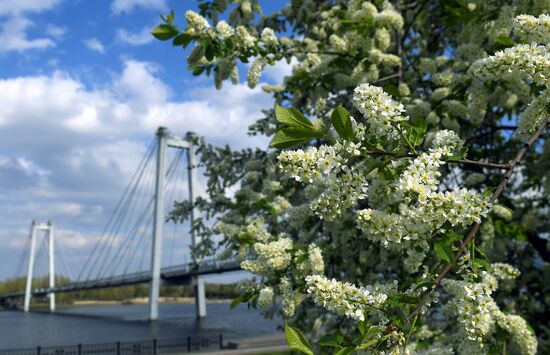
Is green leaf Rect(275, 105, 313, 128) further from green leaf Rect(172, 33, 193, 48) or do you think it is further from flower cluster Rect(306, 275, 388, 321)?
green leaf Rect(172, 33, 193, 48)

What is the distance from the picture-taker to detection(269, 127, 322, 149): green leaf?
1.95m

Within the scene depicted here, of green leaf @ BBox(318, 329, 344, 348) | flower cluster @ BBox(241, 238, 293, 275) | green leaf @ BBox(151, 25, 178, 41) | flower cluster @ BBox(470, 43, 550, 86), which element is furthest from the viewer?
green leaf @ BBox(151, 25, 178, 41)

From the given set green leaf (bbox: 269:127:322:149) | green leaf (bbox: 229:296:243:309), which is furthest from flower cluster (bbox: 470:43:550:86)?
green leaf (bbox: 229:296:243:309)

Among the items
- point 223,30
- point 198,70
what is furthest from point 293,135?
point 198,70

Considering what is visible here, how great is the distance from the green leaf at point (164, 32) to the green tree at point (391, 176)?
0.4 inches

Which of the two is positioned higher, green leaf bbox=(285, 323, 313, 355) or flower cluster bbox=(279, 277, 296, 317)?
flower cluster bbox=(279, 277, 296, 317)

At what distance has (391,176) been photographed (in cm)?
215

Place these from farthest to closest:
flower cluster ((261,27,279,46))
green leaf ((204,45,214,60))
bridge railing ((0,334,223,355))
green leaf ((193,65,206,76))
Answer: bridge railing ((0,334,223,355)) < flower cluster ((261,27,279,46)) < green leaf ((193,65,206,76)) < green leaf ((204,45,214,60))

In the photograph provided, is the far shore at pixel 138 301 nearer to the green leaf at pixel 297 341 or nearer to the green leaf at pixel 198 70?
the green leaf at pixel 198 70

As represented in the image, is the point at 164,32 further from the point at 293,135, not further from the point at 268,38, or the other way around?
the point at 293,135

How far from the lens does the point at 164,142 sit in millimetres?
Answer: 44312

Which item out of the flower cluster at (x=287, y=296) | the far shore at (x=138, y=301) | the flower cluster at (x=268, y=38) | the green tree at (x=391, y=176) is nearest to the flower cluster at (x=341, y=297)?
the green tree at (x=391, y=176)

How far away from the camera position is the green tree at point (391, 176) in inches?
76.9

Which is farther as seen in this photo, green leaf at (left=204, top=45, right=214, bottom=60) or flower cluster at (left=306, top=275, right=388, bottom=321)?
green leaf at (left=204, top=45, right=214, bottom=60)
